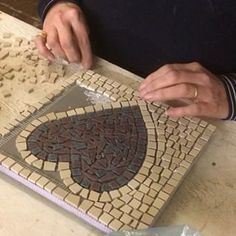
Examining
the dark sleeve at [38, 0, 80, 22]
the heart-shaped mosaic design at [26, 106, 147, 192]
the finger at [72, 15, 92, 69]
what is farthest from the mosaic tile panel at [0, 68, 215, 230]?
the dark sleeve at [38, 0, 80, 22]

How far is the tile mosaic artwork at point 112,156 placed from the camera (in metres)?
0.64

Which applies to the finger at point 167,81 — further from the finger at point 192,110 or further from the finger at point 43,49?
the finger at point 43,49

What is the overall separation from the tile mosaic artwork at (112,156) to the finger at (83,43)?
0.12m

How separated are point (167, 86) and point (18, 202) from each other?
34 centimetres

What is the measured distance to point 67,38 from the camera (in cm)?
94

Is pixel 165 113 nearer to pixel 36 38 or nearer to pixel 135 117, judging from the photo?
pixel 135 117

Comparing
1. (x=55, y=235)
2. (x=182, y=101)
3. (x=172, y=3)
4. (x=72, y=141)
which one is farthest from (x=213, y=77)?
(x=55, y=235)

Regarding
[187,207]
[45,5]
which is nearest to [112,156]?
[187,207]

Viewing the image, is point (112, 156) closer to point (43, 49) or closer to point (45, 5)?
point (43, 49)

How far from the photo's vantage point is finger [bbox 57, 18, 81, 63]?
94 cm

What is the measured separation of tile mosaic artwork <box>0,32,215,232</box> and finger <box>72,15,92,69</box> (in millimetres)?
118

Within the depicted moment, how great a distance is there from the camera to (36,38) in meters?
0.96

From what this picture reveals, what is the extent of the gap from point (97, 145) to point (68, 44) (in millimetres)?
297

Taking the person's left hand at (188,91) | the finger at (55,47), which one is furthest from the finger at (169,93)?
the finger at (55,47)
